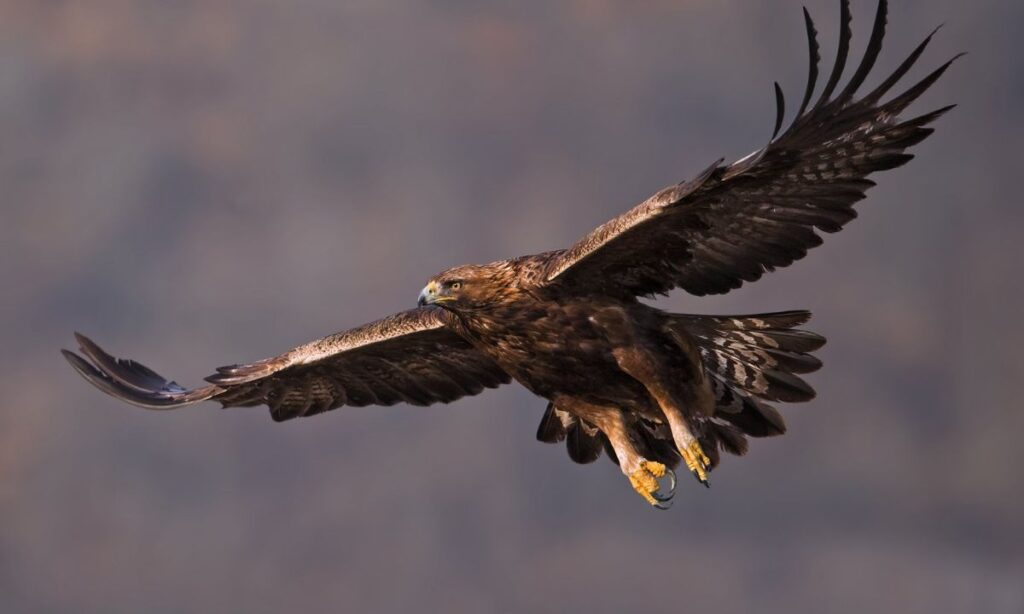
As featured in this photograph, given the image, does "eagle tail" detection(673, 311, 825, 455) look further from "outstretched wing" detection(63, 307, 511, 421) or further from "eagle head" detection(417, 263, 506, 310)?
"outstretched wing" detection(63, 307, 511, 421)

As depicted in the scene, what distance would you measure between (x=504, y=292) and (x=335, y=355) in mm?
1962

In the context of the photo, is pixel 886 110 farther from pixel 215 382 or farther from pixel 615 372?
pixel 215 382

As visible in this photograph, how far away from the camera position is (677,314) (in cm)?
1068

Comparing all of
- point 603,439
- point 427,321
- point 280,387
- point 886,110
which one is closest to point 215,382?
point 280,387

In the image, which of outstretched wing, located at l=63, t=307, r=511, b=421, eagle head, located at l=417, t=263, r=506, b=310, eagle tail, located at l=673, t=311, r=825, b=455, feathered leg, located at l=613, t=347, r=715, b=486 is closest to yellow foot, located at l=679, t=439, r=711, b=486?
feathered leg, located at l=613, t=347, r=715, b=486

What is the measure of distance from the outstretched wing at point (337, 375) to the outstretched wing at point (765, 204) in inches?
76.8

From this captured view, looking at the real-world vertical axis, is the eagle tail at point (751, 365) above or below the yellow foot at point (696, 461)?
above

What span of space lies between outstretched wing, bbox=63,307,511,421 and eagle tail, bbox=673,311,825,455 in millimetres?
1876

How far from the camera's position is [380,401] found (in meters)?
12.6

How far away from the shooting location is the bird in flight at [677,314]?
9406 millimetres

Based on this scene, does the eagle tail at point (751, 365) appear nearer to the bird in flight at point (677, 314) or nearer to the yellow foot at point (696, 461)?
the bird in flight at point (677, 314)

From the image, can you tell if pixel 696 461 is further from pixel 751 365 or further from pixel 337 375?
pixel 337 375

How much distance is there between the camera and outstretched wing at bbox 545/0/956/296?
930 cm

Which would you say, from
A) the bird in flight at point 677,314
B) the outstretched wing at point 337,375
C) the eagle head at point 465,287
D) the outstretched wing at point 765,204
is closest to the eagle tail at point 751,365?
the bird in flight at point 677,314
